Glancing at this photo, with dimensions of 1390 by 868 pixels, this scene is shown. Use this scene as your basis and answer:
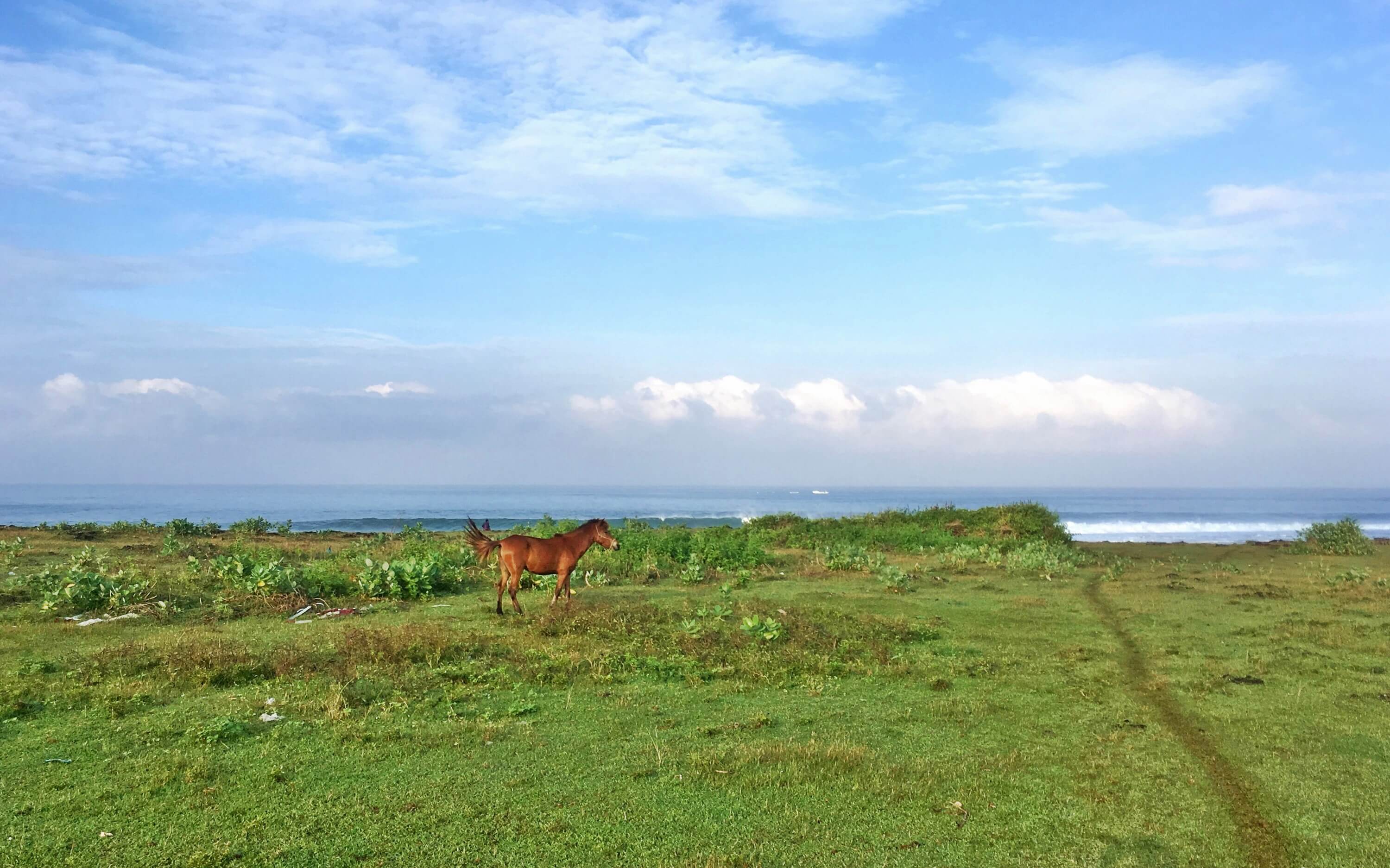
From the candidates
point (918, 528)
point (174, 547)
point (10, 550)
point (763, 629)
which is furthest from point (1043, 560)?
point (10, 550)

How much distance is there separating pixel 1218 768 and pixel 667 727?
491 cm

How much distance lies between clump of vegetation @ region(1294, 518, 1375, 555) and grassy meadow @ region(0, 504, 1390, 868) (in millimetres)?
15210

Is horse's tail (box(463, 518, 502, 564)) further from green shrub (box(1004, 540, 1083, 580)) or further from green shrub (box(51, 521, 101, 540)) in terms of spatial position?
green shrub (box(51, 521, 101, 540))

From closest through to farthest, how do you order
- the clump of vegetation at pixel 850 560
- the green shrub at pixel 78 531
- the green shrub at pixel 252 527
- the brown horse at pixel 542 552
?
1. the brown horse at pixel 542 552
2. the clump of vegetation at pixel 850 560
3. the green shrub at pixel 78 531
4. the green shrub at pixel 252 527

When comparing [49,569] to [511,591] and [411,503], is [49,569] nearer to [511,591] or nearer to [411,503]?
[511,591]

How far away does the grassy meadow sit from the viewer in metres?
5.54

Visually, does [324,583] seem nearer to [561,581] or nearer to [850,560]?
[561,581]

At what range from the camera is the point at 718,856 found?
5211 mm

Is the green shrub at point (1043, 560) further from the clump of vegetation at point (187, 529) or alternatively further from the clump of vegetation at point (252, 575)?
the clump of vegetation at point (187, 529)

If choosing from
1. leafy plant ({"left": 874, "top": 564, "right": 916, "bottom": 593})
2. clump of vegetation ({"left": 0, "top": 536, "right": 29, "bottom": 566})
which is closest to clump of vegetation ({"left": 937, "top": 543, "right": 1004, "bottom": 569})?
leafy plant ({"left": 874, "top": 564, "right": 916, "bottom": 593})

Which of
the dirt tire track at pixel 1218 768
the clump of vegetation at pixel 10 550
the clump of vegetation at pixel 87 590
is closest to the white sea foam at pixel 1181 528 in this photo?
the dirt tire track at pixel 1218 768

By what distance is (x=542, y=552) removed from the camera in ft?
46.0

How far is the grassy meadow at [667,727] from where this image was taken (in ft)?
18.2

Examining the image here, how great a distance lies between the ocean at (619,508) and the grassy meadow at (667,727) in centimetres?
2477
